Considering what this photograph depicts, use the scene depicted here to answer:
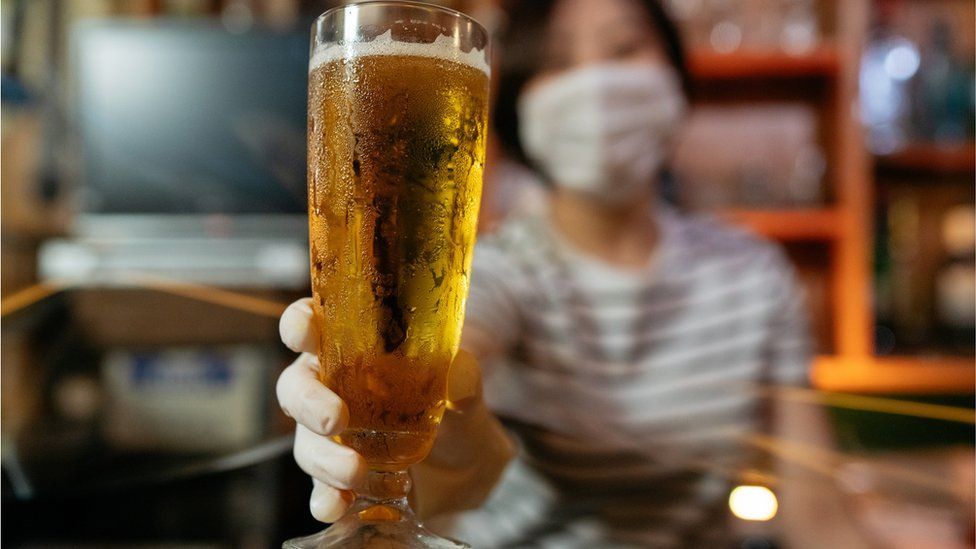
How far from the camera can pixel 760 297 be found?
5.36 ft

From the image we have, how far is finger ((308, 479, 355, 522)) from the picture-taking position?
56 cm

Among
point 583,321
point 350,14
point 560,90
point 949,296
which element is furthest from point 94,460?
point 949,296

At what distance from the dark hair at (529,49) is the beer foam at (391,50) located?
1.02 meters

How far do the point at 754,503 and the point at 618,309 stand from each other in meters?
0.55

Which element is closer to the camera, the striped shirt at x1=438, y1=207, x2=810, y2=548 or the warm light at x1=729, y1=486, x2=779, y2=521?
the warm light at x1=729, y1=486, x2=779, y2=521

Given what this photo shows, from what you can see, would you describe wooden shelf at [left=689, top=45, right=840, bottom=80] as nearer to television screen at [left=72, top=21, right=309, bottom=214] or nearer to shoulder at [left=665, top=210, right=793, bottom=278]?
shoulder at [left=665, top=210, right=793, bottom=278]

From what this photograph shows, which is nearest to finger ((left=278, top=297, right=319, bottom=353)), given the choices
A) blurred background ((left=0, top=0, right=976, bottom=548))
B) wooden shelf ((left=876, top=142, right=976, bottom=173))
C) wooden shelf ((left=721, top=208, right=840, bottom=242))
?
blurred background ((left=0, top=0, right=976, bottom=548))

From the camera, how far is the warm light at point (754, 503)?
1.04 m

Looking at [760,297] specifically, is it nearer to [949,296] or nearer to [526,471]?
[526,471]

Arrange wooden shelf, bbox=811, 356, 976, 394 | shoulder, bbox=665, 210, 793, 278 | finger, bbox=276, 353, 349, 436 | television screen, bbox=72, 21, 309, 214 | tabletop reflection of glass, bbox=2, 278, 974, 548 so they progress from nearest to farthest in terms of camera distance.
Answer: finger, bbox=276, 353, 349, 436, tabletop reflection of glass, bbox=2, 278, 974, 548, shoulder, bbox=665, 210, 793, 278, television screen, bbox=72, 21, 309, 214, wooden shelf, bbox=811, 356, 976, 394

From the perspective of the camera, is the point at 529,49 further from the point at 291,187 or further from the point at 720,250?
the point at 291,187

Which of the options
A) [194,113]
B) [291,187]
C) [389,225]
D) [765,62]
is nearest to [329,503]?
[389,225]

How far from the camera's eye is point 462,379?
1.86 ft

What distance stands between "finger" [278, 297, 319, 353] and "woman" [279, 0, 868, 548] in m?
0.66
